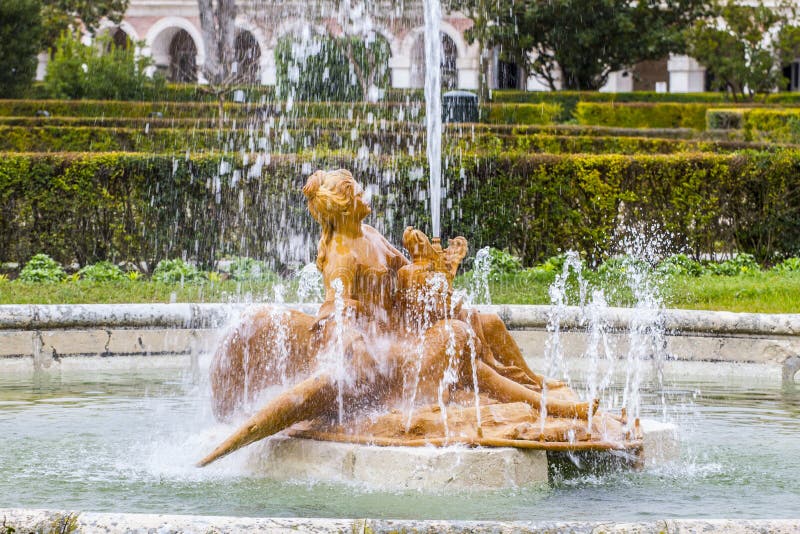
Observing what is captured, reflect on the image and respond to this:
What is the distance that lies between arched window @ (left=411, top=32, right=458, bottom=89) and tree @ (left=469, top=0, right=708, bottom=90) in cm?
938

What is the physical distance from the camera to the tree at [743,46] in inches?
1094

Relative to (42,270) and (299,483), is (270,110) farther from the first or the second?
(299,483)

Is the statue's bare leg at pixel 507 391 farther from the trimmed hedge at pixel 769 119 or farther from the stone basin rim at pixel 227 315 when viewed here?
the trimmed hedge at pixel 769 119

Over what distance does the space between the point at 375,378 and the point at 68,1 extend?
106ft

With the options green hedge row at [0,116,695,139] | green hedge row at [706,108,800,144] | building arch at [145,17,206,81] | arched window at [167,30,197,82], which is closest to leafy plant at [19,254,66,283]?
green hedge row at [0,116,695,139]

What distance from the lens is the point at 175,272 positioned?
30.7 feet

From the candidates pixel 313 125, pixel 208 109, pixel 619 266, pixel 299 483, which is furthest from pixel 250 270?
pixel 208 109

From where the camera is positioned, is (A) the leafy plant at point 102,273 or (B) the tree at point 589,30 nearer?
(A) the leafy plant at point 102,273

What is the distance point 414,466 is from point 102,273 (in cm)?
591

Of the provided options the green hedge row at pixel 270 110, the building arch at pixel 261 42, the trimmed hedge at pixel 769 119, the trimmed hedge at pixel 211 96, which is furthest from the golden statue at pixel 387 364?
the building arch at pixel 261 42

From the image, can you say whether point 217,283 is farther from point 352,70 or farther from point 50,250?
point 352,70

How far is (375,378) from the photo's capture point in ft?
14.2

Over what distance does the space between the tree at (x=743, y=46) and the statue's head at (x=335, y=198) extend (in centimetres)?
2471

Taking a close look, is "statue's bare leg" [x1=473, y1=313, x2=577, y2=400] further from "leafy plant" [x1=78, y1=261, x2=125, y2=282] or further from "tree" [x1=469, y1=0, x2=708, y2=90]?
"tree" [x1=469, y1=0, x2=708, y2=90]
